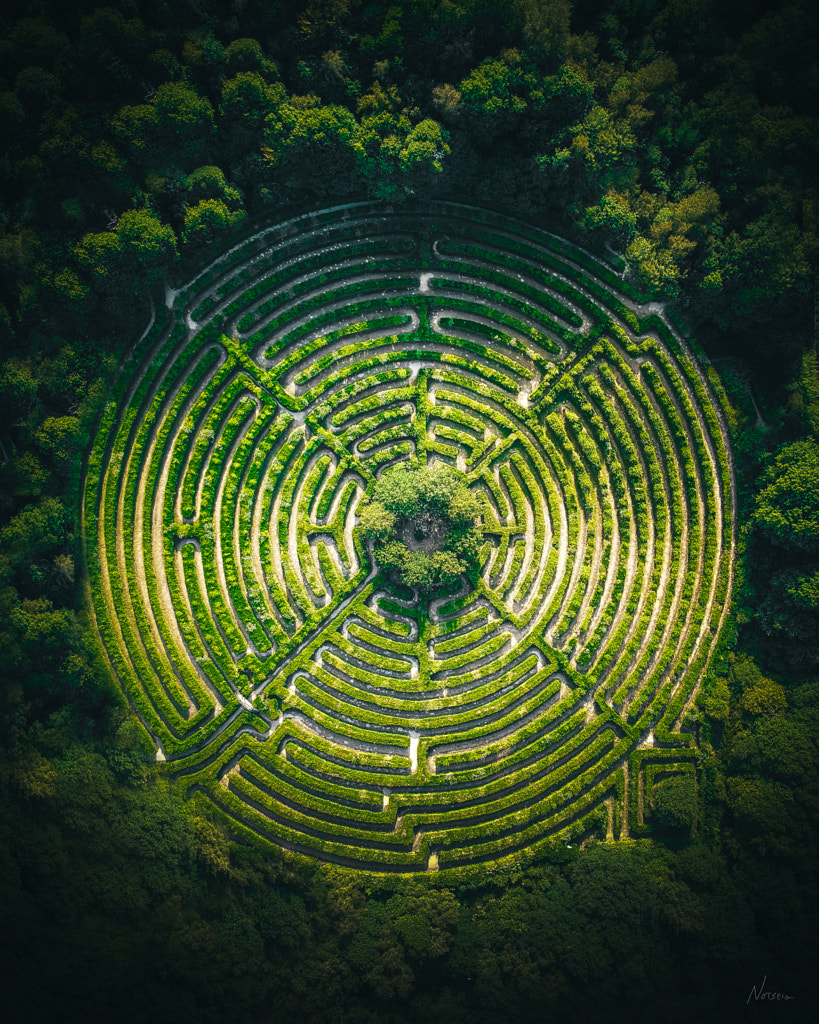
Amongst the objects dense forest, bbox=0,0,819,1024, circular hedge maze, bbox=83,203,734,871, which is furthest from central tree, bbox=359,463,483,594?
dense forest, bbox=0,0,819,1024

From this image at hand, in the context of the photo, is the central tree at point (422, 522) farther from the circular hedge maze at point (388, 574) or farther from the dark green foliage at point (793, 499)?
the dark green foliage at point (793, 499)

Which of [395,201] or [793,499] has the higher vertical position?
[395,201]

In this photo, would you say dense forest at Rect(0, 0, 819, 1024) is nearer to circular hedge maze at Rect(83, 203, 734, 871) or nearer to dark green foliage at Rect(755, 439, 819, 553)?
dark green foliage at Rect(755, 439, 819, 553)

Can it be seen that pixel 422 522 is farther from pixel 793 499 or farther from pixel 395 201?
pixel 793 499

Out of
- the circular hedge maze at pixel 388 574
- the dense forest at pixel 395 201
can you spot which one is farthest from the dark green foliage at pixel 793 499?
the circular hedge maze at pixel 388 574

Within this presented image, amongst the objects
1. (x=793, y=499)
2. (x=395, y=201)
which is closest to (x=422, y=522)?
(x=395, y=201)
